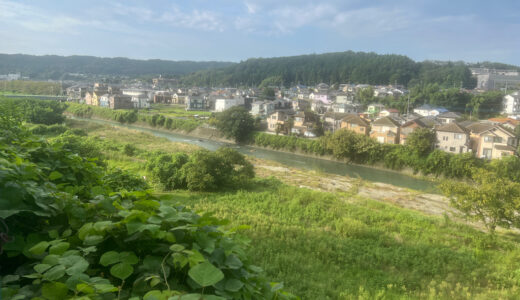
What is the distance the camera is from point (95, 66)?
141m

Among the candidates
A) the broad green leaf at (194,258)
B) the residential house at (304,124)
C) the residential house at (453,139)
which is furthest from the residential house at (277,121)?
the broad green leaf at (194,258)

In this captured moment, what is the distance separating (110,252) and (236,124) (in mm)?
32678

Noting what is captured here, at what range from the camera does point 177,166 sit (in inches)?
616

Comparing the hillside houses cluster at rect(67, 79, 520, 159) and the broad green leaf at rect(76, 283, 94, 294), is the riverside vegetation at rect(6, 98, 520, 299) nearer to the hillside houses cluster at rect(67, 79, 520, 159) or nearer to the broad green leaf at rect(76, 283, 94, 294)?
the broad green leaf at rect(76, 283, 94, 294)

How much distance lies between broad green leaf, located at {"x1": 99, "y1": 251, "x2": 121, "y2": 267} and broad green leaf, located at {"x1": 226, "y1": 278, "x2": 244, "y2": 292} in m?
0.51

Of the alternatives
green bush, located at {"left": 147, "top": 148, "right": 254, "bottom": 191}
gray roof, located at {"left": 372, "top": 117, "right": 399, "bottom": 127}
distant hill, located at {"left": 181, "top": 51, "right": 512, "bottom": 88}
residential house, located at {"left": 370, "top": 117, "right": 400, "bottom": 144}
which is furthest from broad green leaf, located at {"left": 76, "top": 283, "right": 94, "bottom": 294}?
distant hill, located at {"left": 181, "top": 51, "right": 512, "bottom": 88}

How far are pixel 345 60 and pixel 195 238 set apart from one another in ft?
379

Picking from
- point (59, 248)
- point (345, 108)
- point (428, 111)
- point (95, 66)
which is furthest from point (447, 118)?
point (95, 66)

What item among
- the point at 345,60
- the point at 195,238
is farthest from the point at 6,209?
the point at 345,60

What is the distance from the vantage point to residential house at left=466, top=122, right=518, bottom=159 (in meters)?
23.7

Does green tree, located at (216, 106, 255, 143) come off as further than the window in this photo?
Yes

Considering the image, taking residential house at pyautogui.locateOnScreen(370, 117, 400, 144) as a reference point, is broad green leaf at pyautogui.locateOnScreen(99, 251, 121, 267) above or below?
above

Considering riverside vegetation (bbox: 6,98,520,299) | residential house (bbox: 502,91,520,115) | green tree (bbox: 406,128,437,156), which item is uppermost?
residential house (bbox: 502,91,520,115)

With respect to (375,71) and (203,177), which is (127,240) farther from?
(375,71)
